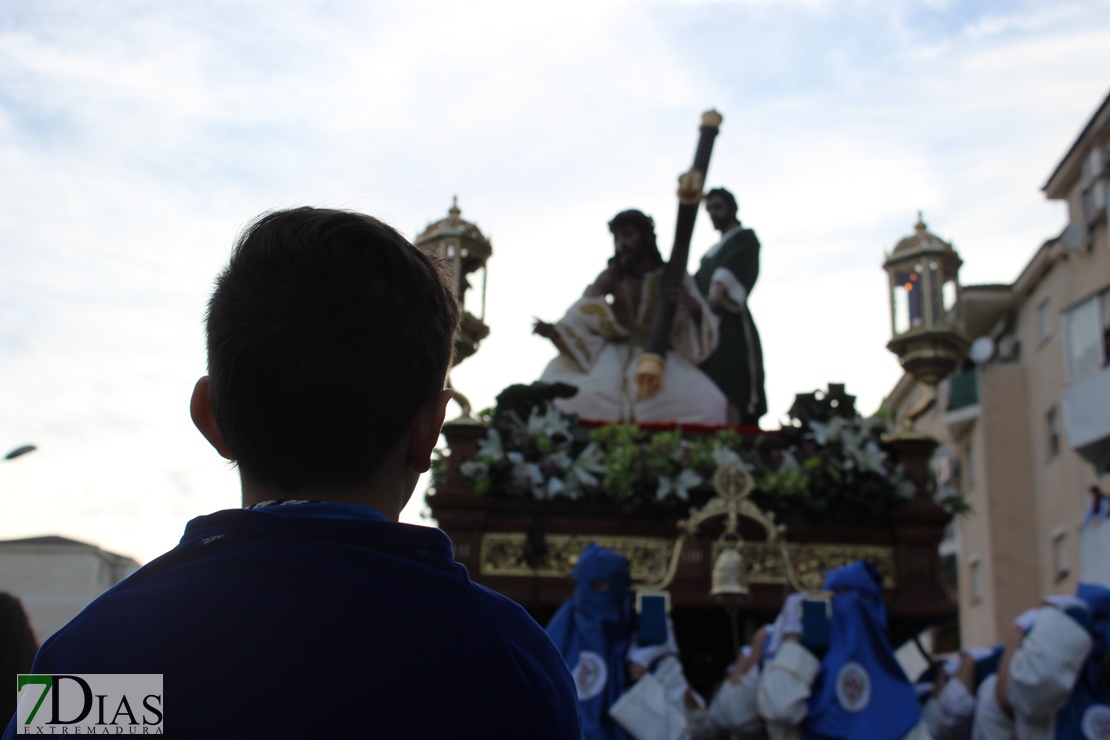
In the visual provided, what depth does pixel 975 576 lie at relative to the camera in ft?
133

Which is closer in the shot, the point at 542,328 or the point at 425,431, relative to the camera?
the point at 425,431

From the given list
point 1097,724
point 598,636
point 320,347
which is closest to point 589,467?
point 598,636

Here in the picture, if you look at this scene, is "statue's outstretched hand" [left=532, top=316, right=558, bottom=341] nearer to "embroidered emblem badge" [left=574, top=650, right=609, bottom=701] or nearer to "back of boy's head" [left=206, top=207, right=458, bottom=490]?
"embroidered emblem badge" [left=574, top=650, right=609, bottom=701]

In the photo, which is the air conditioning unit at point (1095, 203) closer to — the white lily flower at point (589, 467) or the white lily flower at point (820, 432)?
the white lily flower at point (820, 432)

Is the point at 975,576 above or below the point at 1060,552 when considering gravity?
below

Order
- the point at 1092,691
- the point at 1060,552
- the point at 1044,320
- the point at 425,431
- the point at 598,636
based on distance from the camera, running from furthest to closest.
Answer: the point at 1044,320 < the point at 1060,552 < the point at 598,636 < the point at 1092,691 < the point at 425,431

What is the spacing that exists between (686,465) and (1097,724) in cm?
313

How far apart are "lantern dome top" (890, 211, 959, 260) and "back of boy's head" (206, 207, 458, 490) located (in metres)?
10.8

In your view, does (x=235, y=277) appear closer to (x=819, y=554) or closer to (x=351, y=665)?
(x=351, y=665)

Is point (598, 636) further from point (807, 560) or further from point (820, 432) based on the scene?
point (820, 432)

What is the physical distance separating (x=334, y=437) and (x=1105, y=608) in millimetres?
7545

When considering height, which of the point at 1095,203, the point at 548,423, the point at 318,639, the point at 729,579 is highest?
the point at 1095,203

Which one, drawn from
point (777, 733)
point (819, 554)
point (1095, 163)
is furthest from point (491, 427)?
point (1095, 163)

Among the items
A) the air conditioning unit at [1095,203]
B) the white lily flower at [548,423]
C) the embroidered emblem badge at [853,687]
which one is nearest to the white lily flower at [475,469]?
the white lily flower at [548,423]
